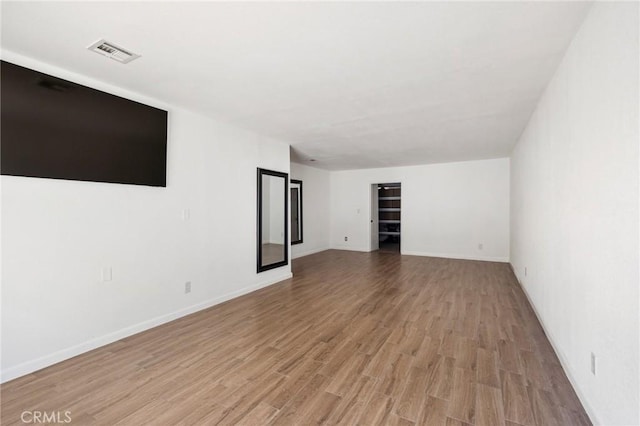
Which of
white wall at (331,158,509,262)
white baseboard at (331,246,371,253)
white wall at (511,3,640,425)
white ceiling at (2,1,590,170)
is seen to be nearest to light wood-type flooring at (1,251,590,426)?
white wall at (511,3,640,425)

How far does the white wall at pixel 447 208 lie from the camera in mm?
6695

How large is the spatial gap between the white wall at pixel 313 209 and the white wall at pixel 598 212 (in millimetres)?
5637

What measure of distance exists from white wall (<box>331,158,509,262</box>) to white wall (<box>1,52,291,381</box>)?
4.55 m

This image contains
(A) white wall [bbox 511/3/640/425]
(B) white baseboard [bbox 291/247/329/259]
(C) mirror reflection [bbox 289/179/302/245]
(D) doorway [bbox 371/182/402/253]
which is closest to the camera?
(A) white wall [bbox 511/3/640/425]

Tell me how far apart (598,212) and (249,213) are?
12.9 ft

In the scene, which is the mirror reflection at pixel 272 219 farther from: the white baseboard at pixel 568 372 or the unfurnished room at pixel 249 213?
the white baseboard at pixel 568 372

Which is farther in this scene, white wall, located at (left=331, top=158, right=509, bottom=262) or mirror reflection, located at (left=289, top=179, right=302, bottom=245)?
mirror reflection, located at (left=289, top=179, right=302, bottom=245)

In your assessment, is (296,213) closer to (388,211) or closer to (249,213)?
(249,213)

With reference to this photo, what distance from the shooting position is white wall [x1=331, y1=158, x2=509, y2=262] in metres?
6.70

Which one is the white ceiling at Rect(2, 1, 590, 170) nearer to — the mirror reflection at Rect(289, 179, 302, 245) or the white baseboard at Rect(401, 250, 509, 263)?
the mirror reflection at Rect(289, 179, 302, 245)

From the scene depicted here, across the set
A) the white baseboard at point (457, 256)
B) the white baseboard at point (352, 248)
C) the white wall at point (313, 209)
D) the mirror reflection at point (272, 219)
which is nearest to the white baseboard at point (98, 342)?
the mirror reflection at point (272, 219)

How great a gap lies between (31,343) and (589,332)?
4100 mm

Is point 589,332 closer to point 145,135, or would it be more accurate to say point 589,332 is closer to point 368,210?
point 145,135

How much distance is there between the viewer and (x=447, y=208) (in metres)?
7.26
